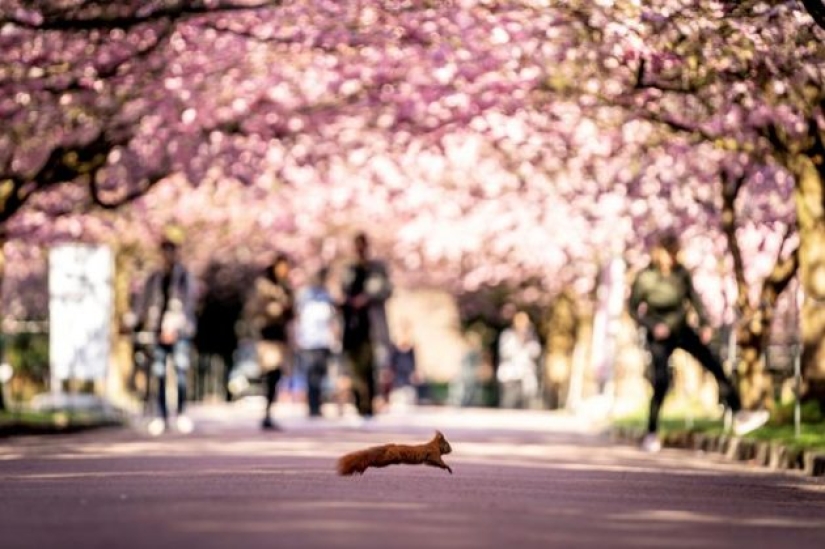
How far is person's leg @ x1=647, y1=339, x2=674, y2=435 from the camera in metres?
24.1

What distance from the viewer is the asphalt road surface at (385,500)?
33.3 feet

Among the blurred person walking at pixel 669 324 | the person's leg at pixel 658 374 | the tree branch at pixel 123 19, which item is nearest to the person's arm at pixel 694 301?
the blurred person walking at pixel 669 324

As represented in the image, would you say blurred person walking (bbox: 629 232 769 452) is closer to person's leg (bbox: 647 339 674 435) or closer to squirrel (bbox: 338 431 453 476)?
person's leg (bbox: 647 339 674 435)

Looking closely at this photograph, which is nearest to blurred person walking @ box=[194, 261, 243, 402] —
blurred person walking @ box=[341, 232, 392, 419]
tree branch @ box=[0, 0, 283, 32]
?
blurred person walking @ box=[341, 232, 392, 419]

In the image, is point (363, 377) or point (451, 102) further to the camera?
point (363, 377)

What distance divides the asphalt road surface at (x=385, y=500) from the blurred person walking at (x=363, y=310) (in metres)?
6.82

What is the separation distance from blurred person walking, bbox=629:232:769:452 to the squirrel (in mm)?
8273

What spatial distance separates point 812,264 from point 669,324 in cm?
173

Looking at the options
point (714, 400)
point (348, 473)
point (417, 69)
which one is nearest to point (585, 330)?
point (714, 400)

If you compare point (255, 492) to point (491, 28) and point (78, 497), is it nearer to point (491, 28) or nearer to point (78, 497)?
point (78, 497)

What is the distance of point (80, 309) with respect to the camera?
3027 cm

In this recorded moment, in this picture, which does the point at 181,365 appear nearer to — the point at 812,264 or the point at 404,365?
the point at 812,264

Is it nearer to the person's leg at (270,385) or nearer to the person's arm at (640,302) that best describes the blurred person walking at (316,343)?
the person's leg at (270,385)

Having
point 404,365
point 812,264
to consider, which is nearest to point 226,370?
point 404,365
